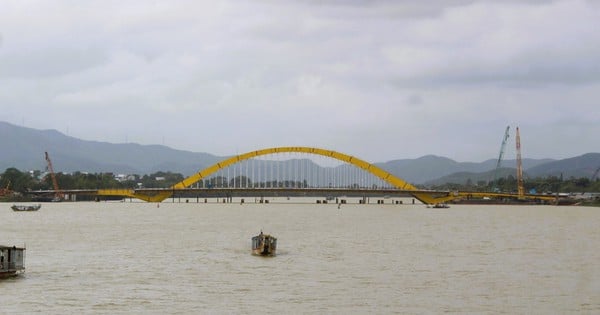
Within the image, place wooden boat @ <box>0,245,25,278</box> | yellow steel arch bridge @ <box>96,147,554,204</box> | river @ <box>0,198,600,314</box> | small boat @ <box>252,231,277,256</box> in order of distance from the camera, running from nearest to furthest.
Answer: river @ <box>0,198,600,314</box> < wooden boat @ <box>0,245,25,278</box> < small boat @ <box>252,231,277,256</box> < yellow steel arch bridge @ <box>96,147,554,204</box>

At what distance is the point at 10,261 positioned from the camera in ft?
132

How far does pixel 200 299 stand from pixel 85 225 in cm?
5519

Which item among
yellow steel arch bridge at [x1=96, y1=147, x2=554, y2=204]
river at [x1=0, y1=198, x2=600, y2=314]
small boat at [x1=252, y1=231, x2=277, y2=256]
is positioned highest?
yellow steel arch bridge at [x1=96, y1=147, x2=554, y2=204]

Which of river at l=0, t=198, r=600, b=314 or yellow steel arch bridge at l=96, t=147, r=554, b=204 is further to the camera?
yellow steel arch bridge at l=96, t=147, r=554, b=204

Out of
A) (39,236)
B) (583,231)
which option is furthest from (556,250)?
(39,236)

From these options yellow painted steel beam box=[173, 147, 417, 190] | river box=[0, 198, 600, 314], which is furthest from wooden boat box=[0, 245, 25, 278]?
yellow painted steel beam box=[173, 147, 417, 190]

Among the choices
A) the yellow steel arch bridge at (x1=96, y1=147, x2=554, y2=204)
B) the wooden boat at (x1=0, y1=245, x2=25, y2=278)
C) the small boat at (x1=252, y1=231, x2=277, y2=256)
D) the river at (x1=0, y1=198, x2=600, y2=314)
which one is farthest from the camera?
the yellow steel arch bridge at (x1=96, y1=147, x2=554, y2=204)

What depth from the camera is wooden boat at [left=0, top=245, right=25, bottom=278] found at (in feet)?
130

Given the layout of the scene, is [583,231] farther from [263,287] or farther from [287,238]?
[263,287]

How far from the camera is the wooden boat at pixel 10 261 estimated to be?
3975cm

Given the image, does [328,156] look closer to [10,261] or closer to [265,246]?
[265,246]

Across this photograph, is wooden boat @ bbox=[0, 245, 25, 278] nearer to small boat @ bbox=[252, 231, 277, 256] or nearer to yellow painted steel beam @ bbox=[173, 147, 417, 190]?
small boat @ bbox=[252, 231, 277, 256]

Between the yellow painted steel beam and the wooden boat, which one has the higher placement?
the yellow painted steel beam

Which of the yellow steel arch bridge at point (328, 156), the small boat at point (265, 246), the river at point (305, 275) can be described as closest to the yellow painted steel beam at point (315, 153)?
the yellow steel arch bridge at point (328, 156)
